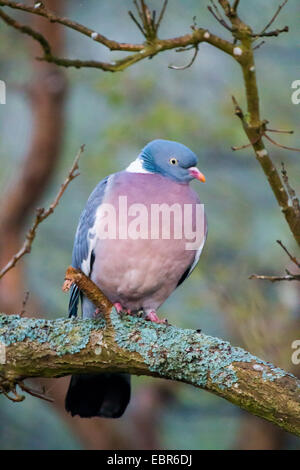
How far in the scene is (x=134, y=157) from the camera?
6426mm

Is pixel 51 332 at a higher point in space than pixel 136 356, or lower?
higher

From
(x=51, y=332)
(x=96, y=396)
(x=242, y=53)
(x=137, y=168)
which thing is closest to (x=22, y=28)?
(x=137, y=168)

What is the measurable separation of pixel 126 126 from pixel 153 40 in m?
3.04

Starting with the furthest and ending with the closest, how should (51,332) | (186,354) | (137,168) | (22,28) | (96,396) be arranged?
(137,168) → (96,396) → (22,28) → (51,332) → (186,354)

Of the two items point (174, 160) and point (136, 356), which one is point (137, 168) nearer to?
point (174, 160)

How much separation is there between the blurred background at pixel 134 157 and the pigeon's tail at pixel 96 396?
1.40 m

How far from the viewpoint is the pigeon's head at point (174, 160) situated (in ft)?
10.6

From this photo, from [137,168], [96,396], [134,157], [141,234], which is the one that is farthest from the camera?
[134,157]

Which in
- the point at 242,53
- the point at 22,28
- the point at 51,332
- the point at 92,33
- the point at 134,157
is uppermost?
the point at 134,157

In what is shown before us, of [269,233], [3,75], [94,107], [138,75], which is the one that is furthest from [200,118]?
[94,107]

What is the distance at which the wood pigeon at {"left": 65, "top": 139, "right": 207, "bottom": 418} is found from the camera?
3119 millimetres

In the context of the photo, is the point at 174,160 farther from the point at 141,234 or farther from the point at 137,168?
the point at 141,234

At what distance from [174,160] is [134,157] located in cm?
321

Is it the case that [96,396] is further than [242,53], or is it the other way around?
[96,396]
